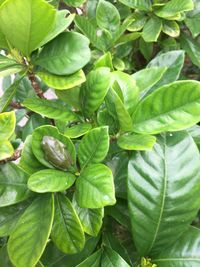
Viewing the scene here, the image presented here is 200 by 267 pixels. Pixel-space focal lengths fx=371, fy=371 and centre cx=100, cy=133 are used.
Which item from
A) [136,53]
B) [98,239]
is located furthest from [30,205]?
[136,53]

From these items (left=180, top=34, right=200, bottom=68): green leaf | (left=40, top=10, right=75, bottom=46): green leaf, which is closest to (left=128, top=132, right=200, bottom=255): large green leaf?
(left=40, top=10, right=75, bottom=46): green leaf

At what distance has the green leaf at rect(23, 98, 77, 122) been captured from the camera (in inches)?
23.7

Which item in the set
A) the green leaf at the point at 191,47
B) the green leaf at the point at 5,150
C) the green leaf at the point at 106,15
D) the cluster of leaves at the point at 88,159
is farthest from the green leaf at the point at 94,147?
the green leaf at the point at 191,47

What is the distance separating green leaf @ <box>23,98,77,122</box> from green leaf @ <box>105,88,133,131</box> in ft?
0.24

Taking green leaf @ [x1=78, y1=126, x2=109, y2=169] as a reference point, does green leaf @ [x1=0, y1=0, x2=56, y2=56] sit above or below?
above

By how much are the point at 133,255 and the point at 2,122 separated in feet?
1.17

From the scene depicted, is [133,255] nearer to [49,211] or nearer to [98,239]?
[98,239]

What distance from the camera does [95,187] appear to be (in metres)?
0.52

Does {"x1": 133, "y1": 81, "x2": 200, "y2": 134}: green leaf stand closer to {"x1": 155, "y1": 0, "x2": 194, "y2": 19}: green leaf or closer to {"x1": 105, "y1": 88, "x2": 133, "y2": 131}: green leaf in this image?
{"x1": 105, "y1": 88, "x2": 133, "y2": 131}: green leaf

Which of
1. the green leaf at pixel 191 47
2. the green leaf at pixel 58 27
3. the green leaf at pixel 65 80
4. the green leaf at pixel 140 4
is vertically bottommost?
the green leaf at pixel 191 47

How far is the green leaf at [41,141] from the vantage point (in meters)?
0.55

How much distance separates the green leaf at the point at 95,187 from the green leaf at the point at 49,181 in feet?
0.06

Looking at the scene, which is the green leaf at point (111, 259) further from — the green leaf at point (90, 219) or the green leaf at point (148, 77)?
the green leaf at point (148, 77)

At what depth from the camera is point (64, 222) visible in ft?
1.89
